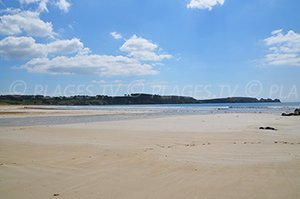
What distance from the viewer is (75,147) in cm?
1171

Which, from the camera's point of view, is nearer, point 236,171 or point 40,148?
point 236,171

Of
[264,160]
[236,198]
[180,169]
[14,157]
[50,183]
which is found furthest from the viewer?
[14,157]

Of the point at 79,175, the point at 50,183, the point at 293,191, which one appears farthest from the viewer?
the point at 79,175

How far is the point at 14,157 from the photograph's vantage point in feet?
31.6

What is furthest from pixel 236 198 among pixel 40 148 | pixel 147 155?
pixel 40 148

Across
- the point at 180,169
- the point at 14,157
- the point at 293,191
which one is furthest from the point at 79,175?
the point at 293,191

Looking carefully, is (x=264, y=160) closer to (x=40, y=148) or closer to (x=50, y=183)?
(x=50, y=183)

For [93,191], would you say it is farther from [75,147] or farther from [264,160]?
[75,147]

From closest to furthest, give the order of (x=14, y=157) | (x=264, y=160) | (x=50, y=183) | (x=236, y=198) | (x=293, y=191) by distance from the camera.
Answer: (x=236, y=198), (x=293, y=191), (x=50, y=183), (x=264, y=160), (x=14, y=157)

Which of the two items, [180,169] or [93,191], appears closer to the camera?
[93,191]

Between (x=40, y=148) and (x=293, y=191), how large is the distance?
29.9 feet

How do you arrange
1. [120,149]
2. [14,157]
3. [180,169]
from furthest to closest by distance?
[120,149] → [14,157] → [180,169]

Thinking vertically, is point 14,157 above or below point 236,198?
below

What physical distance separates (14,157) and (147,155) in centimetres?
432
